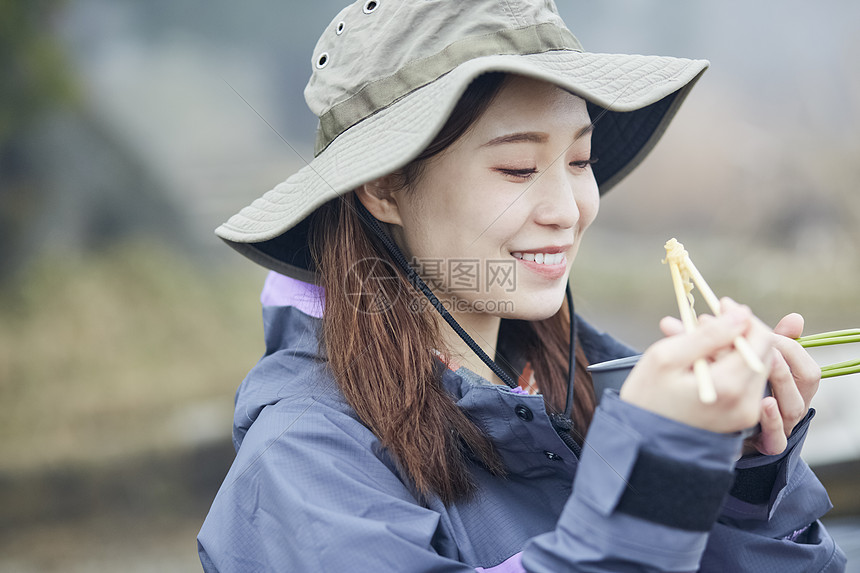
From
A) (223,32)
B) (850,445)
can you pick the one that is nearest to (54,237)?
(223,32)

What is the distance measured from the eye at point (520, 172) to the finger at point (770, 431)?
1.80 ft

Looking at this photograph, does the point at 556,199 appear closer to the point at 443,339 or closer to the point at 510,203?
the point at 510,203

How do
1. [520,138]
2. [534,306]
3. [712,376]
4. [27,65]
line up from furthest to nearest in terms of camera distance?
[27,65]
[534,306]
[520,138]
[712,376]

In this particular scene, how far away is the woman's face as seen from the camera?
1.26 meters

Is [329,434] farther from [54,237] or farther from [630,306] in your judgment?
[630,306]

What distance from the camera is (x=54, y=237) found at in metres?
3.52

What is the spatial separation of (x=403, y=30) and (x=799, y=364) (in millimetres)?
895

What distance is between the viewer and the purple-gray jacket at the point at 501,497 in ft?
2.96

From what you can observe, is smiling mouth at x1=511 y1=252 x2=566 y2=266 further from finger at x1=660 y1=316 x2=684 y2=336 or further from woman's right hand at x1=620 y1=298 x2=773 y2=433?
woman's right hand at x1=620 y1=298 x2=773 y2=433

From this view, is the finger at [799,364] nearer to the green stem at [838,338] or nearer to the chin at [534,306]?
the green stem at [838,338]

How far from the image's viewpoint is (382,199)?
1.42 metres

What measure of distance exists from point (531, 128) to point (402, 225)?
0.33 m

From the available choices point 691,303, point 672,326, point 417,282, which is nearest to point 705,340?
point 672,326

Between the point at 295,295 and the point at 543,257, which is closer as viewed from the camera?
the point at 543,257
